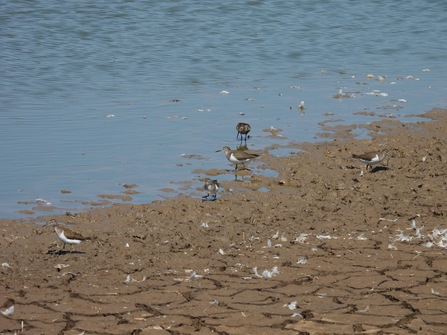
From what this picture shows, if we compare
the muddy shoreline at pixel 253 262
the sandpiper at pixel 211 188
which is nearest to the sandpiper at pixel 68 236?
the muddy shoreline at pixel 253 262

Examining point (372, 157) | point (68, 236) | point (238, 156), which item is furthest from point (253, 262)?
point (372, 157)

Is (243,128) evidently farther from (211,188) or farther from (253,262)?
(253,262)

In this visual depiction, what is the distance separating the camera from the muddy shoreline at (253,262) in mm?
6523

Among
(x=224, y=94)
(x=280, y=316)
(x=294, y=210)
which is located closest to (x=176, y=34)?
(x=224, y=94)

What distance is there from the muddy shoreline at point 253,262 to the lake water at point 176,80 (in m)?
1.18

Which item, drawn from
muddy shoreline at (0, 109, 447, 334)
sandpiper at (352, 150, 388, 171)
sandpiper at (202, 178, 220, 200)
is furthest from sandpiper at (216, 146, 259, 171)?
sandpiper at (352, 150, 388, 171)

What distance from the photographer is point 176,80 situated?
1911 cm

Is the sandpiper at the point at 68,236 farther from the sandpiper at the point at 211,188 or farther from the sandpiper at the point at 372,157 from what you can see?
the sandpiper at the point at 372,157

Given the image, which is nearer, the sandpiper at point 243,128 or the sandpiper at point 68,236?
the sandpiper at point 68,236

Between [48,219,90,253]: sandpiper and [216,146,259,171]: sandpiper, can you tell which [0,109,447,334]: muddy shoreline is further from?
[216,146,259,171]: sandpiper

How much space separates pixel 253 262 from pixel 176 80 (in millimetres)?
11729

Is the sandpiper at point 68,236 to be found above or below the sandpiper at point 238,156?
above

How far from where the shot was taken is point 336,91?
17953 mm

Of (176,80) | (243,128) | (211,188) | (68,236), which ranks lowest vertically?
(176,80)
